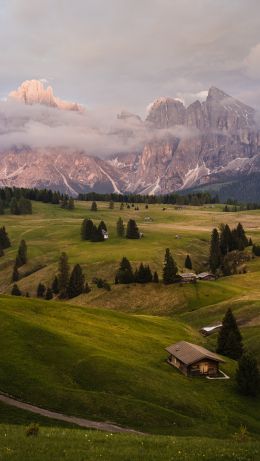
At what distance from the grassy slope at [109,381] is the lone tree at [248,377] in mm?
1640

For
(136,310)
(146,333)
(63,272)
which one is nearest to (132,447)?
(146,333)

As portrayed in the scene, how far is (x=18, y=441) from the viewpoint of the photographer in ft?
99.0

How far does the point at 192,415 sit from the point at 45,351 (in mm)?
19271

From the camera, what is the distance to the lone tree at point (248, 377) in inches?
2474

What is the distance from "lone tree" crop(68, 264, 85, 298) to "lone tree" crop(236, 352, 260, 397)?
91.7 m

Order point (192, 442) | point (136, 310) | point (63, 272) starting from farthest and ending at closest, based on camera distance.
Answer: point (63, 272)
point (136, 310)
point (192, 442)

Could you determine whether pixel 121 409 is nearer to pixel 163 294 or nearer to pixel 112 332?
pixel 112 332

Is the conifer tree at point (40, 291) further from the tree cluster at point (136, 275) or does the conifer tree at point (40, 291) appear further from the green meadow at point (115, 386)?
the green meadow at point (115, 386)

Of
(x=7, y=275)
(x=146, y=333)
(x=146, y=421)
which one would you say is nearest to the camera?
(x=146, y=421)

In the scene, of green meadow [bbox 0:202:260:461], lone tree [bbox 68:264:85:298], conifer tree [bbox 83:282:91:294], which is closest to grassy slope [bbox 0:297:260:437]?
green meadow [bbox 0:202:260:461]

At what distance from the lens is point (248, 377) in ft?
207

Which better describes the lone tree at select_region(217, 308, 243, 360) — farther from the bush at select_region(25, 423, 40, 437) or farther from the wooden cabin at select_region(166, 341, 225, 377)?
the bush at select_region(25, 423, 40, 437)

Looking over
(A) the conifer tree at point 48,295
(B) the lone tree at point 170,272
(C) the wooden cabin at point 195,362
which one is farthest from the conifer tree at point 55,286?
(C) the wooden cabin at point 195,362

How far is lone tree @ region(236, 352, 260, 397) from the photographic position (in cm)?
6284
